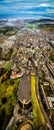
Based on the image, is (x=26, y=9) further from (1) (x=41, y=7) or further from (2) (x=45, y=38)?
(2) (x=45, y=38)

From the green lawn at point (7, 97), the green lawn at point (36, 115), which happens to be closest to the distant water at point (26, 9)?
the green lawn at point (7, 97)

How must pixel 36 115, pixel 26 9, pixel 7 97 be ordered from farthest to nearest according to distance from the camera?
pixel 26 9, pixel 7 97, pixel 36 115

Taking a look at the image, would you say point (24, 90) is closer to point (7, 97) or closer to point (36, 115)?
point (7, 97)

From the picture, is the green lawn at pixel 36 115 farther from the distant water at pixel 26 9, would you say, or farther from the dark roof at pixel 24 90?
the distant water at pixel 26 9

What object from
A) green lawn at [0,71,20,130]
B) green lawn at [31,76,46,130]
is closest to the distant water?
green lawn at [0,71,20,130]

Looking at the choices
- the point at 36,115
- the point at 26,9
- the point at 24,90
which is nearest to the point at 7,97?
the point at 24,90

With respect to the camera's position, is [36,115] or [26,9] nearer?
[36,115]

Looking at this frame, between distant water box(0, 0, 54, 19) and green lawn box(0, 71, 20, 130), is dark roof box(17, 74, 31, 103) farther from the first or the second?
distant water box(0, 0, 54, 19)
